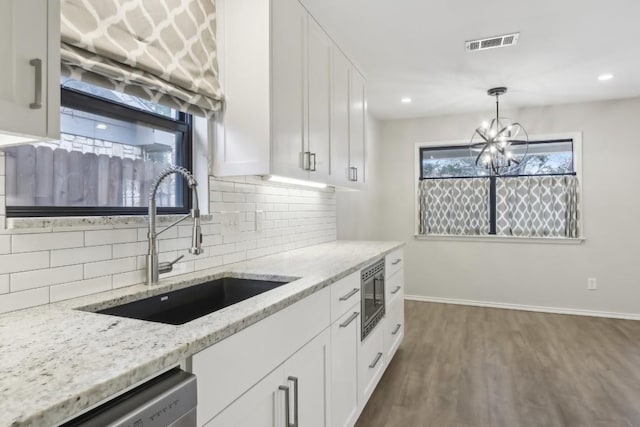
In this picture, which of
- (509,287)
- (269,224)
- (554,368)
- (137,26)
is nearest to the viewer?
(137,26)

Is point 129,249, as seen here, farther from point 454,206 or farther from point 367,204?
point 454,206

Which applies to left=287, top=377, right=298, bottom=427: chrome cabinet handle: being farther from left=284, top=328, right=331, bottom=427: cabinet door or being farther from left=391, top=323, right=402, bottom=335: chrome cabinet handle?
left=391, top=323, right=402, bottom=335: chrome cabinet handle

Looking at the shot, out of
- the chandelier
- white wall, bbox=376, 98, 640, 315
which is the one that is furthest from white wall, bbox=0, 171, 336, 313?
the chandelier

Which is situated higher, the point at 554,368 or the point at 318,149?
the point at 318,149

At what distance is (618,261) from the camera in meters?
4.23

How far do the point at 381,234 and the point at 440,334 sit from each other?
1.80 meters

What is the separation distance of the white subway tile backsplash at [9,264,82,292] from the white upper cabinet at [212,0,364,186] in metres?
→ 0.83

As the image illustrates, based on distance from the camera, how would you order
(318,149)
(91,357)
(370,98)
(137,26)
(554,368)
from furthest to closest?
(370,98)
(554,368)
(318,149)
(137,26)
(91,357)

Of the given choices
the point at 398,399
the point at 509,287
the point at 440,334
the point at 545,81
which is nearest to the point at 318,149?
the point at 398,399

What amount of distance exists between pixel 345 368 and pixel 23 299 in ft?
4.48

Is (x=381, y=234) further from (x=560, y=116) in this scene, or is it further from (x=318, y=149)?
(x=318, y=149)

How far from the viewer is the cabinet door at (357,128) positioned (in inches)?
117

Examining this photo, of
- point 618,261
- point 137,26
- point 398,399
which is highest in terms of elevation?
point 137,26

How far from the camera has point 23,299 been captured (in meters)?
1.15
